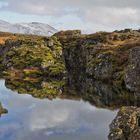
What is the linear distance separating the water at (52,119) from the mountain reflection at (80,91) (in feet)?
11.2

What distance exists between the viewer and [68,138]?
61.0m

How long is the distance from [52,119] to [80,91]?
118ft

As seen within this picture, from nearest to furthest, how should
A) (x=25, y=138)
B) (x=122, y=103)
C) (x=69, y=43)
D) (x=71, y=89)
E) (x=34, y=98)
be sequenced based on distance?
(x=25, y=138) < (x=122, y=103) < (x=34, y=98) < (x=71, y=89) < (x=69, y=43)

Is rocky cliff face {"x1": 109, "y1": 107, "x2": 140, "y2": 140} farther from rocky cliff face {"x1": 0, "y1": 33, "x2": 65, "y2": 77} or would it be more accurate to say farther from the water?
rocky cliff face {"x1": 0, "y1": 33, "x2": 65, "y2": 77}

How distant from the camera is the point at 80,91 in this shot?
111500 mm

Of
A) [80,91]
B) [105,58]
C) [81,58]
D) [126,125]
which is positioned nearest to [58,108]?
[80,91]

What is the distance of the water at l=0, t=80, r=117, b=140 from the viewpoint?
206 feet

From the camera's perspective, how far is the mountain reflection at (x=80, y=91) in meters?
93.0

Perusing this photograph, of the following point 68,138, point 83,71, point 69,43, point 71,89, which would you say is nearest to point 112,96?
point 71,89

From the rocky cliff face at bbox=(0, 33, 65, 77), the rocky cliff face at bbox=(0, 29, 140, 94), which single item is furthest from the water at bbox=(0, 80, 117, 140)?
the rocky cliff face at bbox=(0, 33, 65, 77)

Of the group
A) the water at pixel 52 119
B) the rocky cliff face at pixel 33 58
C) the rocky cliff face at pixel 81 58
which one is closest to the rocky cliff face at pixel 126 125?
the water at pixel 52 119

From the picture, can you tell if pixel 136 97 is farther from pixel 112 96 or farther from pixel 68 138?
pixel 68 138

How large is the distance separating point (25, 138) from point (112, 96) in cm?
4263

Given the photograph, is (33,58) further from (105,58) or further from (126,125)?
(126,125)
